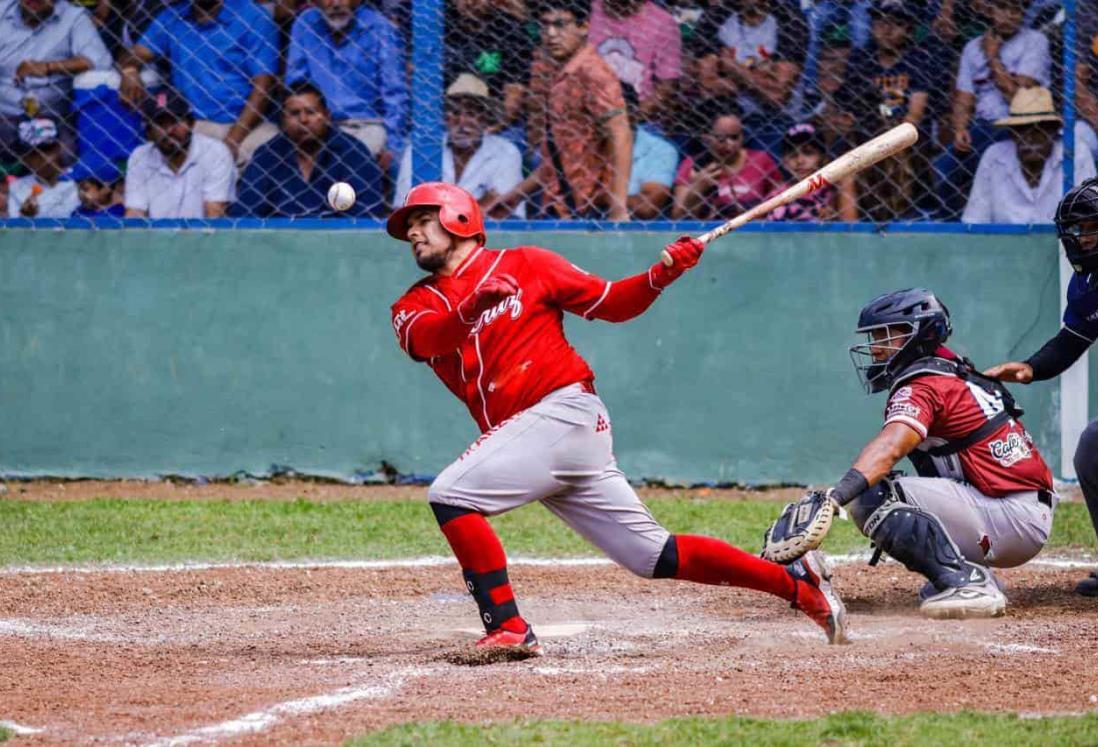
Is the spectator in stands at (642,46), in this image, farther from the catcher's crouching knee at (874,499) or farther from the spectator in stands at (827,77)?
the catcher's crouching knee at (874,499)

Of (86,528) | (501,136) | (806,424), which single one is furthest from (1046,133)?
(86,528)

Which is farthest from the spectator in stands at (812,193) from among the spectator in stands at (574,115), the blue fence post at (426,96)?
the blue fence post at (426,96)

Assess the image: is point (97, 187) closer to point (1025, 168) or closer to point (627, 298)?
point (627, 298)

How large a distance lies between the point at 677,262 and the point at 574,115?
4244mm

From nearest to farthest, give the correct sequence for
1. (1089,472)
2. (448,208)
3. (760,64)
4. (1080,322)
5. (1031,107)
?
(448,208)
(1089,472)
(1080,322)
(1031,107)
(760,64)

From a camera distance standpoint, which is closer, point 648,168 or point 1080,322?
point 1080,322

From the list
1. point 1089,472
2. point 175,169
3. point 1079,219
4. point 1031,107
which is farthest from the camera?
point 175,169

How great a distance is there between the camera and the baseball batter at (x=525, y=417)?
4668 millimetres

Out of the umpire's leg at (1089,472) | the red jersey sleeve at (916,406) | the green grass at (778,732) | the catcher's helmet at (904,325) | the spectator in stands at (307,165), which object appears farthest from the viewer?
the spectator in stands at (307,165)

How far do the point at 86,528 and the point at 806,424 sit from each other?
4.17 m

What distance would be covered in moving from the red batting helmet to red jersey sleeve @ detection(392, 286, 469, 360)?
23 cm

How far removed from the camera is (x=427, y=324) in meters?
4.62

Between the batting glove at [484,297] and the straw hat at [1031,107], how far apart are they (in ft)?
16.7

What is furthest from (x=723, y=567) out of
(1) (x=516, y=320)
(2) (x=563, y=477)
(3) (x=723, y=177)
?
(3) (x=723, y=177)
